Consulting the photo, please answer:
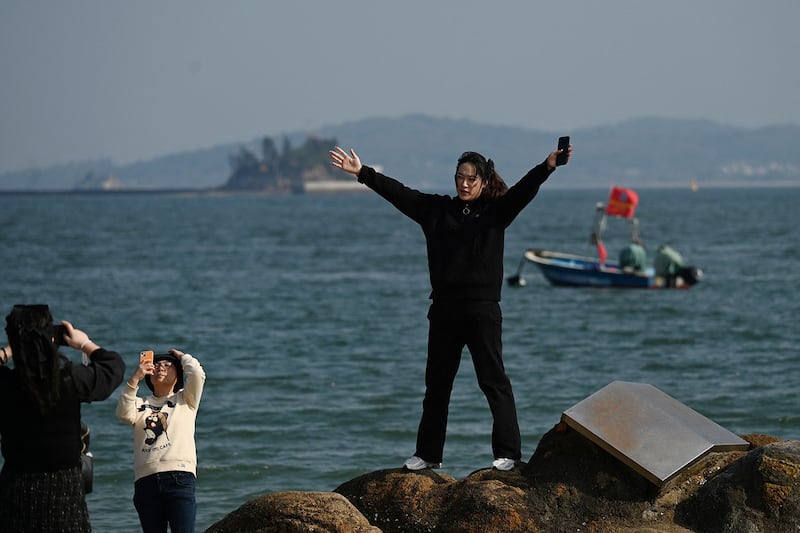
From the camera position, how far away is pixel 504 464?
22.3ft

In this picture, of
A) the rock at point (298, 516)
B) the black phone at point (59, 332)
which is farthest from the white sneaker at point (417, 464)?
the black phone at point (59, 332)

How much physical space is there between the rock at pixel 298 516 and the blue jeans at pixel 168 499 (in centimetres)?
31

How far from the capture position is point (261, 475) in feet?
45.9

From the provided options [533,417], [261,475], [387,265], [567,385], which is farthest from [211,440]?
[387,265]

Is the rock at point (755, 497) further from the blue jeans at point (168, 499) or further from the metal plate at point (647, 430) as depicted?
the blue jeans at point (168, 499)

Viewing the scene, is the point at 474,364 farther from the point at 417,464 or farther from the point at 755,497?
the point at 755,497

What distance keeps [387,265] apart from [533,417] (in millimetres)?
35497

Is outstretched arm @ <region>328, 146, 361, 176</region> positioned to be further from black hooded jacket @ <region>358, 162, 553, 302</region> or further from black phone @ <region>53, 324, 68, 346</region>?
black phone @ <region>53, 324, 68, 346</region>

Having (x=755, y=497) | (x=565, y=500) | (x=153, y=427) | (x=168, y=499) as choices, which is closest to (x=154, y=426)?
(x=153, y=427)

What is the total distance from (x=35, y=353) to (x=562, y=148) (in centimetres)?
295

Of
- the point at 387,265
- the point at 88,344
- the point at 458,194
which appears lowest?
the point at 387,265

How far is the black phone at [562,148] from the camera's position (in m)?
6.50

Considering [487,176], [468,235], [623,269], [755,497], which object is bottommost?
[623,269]

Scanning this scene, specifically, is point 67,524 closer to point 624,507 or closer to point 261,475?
point 624,507
